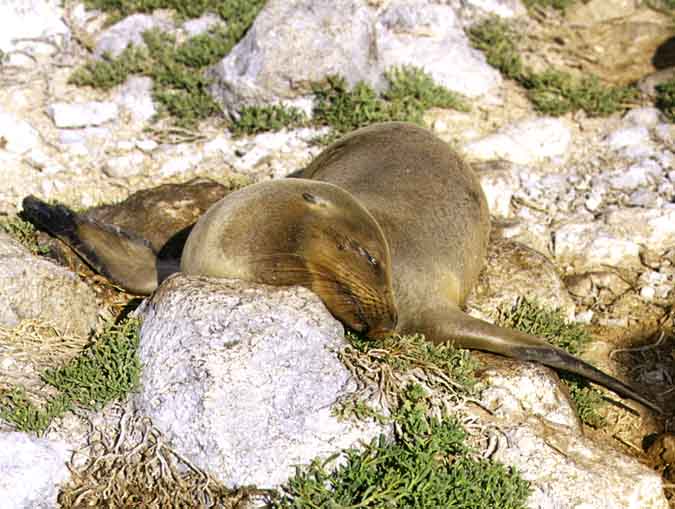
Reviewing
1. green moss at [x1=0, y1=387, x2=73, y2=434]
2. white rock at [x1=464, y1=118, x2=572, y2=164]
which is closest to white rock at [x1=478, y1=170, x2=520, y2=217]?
white rock at [x1=464, y1=118, x2=572, y2=164]

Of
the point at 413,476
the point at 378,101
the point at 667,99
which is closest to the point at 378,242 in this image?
the point at 413,476

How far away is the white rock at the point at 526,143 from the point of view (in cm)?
736

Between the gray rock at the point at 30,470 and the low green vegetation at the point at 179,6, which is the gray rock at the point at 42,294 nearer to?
the gray rock at the point at 30,470

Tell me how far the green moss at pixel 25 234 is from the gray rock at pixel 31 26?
110 inches

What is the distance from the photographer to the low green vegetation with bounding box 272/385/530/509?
3721 millimetres

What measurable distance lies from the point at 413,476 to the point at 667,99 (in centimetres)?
511

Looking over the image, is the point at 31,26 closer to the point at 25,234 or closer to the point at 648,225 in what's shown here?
the point at 25,234

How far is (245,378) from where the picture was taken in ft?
13.2

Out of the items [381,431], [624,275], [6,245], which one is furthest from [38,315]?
[624,275]

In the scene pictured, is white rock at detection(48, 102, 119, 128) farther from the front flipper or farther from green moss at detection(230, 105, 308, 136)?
the front flipper

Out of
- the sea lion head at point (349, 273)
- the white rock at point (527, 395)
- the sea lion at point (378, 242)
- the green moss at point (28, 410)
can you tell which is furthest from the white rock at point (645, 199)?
the green moss at point (28, 410)

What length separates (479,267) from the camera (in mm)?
5656

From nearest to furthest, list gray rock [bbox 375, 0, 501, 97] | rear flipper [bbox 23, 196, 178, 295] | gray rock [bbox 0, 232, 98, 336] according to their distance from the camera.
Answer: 1. gray rock [bbox 0, 232, 98, 336]
2. rear flipper [bbox 23, 196, 178, 295]
3. gray rock [bbox 375, 0, 501, 97]

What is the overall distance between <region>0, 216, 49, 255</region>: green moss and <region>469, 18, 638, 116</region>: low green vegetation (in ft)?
14.1
